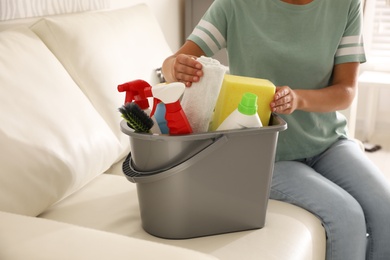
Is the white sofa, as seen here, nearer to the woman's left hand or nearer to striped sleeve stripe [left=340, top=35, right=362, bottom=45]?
the woman's left hand

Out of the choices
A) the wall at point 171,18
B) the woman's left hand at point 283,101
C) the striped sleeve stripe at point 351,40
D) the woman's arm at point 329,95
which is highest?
the striped sleeve stripe at point 351,40

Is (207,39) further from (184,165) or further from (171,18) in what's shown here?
(171,18)

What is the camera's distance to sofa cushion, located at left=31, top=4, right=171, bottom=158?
4.86 ft

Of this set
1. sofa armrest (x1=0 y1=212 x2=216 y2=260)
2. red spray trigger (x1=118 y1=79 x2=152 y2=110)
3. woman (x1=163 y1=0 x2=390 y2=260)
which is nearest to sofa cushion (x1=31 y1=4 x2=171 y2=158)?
woman (x1=163 y1=0 x2=390 y2=260)

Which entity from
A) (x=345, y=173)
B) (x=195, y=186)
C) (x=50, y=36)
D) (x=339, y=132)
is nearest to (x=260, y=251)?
(x=195, y=186)

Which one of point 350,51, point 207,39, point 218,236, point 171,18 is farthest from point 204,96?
point 171,18

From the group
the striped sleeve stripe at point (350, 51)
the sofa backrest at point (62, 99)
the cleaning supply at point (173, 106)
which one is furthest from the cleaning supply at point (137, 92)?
the striped sleeve stripe at point (350, 51)

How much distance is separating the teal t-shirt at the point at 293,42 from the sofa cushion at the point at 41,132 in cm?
35

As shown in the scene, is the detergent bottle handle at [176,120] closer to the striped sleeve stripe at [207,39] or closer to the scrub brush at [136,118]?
the scrub brush at [136,118]

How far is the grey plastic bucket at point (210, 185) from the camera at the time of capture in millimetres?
1019

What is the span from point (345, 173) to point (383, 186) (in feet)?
0.30

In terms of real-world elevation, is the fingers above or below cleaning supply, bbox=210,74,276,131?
above

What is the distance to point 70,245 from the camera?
2.64 feet

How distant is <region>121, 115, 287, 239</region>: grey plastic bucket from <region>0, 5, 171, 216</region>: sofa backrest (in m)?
0.19
